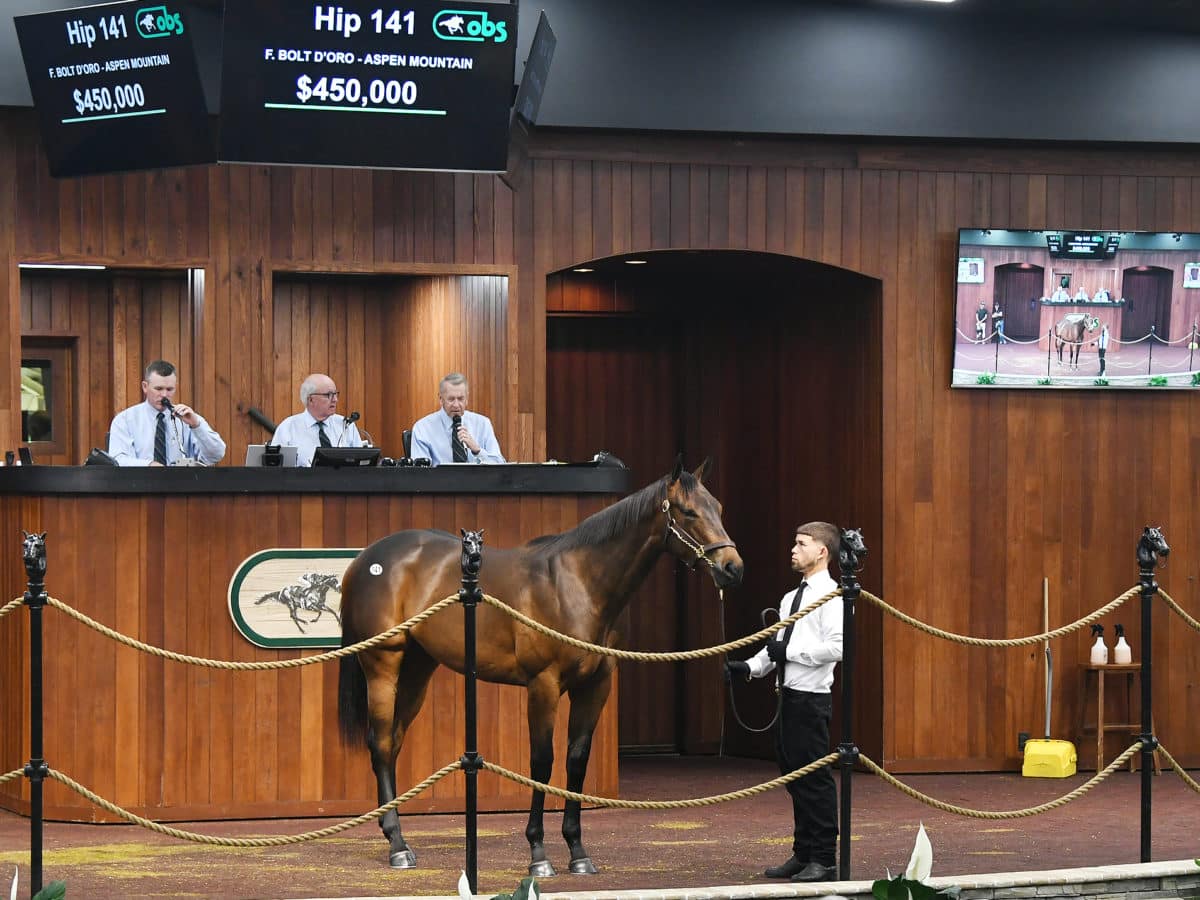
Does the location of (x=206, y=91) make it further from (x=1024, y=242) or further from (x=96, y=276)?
(x=1024, y=242)

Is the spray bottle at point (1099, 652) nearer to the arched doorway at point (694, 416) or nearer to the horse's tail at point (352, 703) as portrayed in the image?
the arched doorway at point (694, 416)

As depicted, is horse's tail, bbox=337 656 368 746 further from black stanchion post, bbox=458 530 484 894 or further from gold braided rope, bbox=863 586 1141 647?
gold braided rope, bbox=863 586 1141 647

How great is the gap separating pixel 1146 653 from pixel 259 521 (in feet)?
12.3

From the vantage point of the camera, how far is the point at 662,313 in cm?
1081

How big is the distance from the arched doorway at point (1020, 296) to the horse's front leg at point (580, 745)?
3897mm

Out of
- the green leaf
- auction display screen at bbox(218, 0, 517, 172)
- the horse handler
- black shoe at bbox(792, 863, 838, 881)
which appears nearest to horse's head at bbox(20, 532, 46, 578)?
the green leaf

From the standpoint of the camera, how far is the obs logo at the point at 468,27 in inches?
323

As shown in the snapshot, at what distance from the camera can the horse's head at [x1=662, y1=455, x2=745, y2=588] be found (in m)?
6.17

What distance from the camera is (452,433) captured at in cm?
861

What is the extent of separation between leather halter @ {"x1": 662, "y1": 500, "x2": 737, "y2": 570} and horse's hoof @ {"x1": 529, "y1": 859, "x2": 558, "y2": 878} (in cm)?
116

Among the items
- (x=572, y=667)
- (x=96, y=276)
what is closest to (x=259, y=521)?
(x=572, y=667)

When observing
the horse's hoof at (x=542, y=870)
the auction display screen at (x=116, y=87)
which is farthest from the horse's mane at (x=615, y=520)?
the auction display screen at (x=116, y=87)

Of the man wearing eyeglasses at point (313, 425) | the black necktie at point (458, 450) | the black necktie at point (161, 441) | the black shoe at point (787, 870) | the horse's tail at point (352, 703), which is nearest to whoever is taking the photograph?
the black shoe at point (787, 870)

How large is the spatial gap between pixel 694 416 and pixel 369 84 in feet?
11.2
